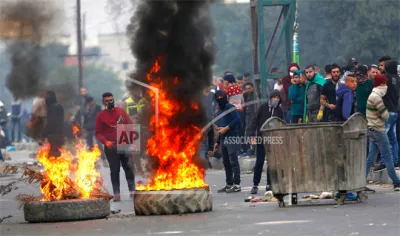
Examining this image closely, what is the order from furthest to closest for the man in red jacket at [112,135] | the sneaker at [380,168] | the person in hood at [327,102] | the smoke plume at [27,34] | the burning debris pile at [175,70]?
the person in hood at [327,102]
the sneaker at [380,168]
the man in red jacket at [112,135]
the smoke plume at [27,34]
the burning debris pile at [175,70]

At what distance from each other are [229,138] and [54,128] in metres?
7.37

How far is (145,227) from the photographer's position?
13039 mm

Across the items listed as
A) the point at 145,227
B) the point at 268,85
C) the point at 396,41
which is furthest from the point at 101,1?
the point at 396,41

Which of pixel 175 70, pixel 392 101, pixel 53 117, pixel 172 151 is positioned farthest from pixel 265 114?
pixel 53 117

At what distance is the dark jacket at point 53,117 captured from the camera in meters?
20.4

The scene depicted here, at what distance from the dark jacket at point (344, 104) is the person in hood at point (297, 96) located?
7.81ft

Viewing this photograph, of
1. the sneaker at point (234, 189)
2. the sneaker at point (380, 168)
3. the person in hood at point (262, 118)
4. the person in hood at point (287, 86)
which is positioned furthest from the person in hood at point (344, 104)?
the person in hood at point (287, 86)

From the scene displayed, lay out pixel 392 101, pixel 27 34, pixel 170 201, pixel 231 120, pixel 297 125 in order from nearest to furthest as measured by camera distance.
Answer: pixel 170 201 → pixel 297 125 → pixel 27 34 → pixel 392 101 → pixel 231 120

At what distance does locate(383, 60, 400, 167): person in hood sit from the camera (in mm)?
17656

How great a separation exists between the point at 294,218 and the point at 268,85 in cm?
1139

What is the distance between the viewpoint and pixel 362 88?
1769 cm

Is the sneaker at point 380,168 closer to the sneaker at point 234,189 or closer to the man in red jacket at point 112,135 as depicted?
the sneaker at point 234,189

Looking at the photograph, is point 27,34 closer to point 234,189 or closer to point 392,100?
point 234,189

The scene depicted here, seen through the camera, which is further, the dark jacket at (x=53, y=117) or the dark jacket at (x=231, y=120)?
the dark jacket at (x=53, y=117)
